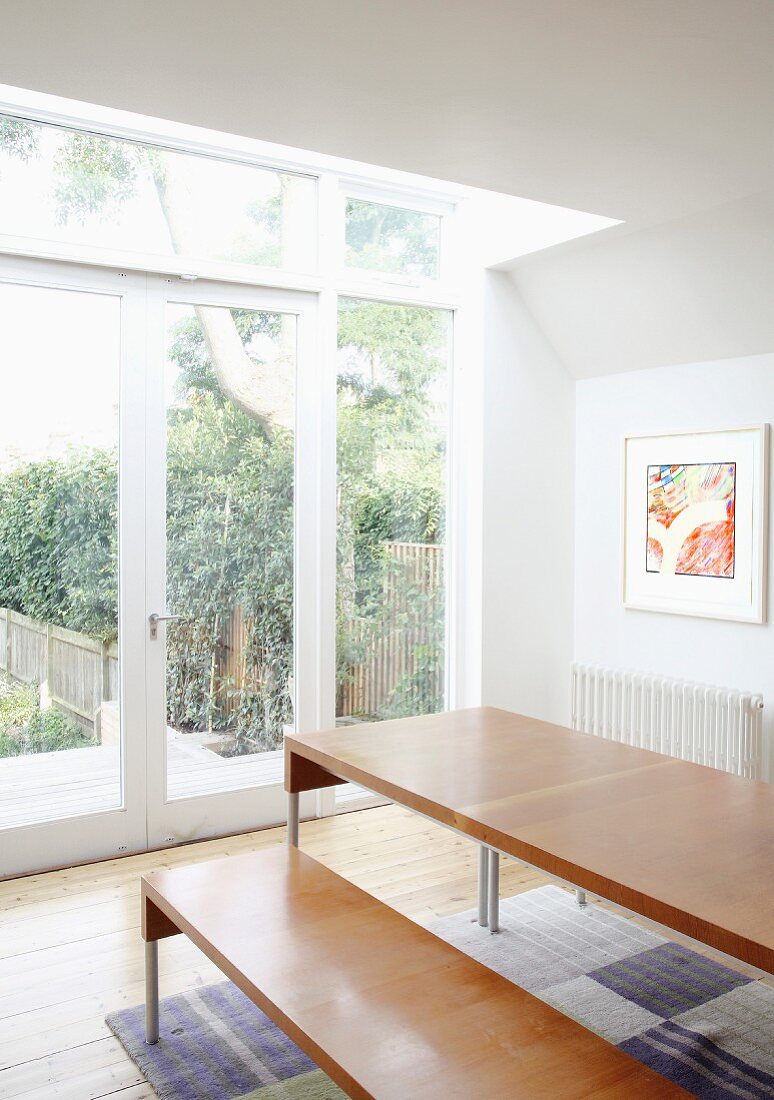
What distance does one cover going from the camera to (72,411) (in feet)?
12.0

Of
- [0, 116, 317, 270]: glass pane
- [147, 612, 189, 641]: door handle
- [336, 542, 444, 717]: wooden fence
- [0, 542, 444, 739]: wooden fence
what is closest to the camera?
[0, 116, 317, 270]: glass pane

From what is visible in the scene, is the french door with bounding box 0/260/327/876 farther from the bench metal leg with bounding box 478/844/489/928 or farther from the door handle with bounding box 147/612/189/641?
the bench metal leg with bounding box 478/844/489/928

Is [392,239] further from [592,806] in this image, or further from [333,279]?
[592,806]

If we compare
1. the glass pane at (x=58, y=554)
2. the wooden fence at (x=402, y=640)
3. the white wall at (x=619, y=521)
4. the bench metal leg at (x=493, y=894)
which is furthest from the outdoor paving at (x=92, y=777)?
the white wall at (x=619, y=521)

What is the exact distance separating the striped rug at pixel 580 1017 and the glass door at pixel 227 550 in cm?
126

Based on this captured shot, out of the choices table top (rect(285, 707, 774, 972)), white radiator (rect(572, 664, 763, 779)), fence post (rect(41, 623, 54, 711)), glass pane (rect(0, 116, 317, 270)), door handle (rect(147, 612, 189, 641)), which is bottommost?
white radiator (rect(572, 664, 763, 779))

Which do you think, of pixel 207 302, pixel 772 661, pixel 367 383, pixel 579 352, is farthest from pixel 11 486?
pixel 772 661

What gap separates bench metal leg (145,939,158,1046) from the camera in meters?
2.44

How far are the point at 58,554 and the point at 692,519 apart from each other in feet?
8.79

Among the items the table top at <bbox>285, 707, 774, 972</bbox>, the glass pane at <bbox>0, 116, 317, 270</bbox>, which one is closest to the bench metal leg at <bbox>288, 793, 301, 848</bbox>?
the table top at <bbox>285, 707, 774, 972</bbox>

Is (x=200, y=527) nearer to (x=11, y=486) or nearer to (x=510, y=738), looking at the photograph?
(x=11, y=486)

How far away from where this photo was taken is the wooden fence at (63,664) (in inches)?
140

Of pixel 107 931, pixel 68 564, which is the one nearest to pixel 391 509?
pixel 68 564

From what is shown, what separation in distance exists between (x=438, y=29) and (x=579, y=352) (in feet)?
8.56
